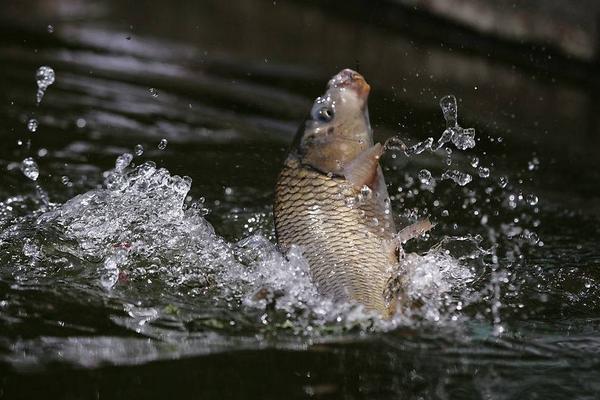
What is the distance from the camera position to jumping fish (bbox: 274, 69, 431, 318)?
3174 millimetres

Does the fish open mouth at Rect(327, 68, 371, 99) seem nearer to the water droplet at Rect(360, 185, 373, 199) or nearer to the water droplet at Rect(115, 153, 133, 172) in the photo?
the water droplet at Rect(360, 185, 373, 199)

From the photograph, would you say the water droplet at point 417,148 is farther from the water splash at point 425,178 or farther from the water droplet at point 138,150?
the water droplet at point 138,150

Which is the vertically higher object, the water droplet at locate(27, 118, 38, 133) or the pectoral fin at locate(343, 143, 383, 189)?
the water droplet at locate(27, 118, 38, 133)

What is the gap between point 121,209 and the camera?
4.27 metres

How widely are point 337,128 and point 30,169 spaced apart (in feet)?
7.66

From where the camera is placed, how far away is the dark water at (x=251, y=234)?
304 cm

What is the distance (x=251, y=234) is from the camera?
4.52m

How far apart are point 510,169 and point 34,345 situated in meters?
3.87

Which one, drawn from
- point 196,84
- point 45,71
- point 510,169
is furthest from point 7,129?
point 510,169

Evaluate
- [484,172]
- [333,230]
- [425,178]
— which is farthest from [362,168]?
[484,172]

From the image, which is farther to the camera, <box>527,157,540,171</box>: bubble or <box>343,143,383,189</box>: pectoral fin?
<box>527,157,540,171</box>: bubble

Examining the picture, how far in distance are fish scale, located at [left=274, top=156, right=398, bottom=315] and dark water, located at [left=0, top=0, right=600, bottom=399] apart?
0.09 m

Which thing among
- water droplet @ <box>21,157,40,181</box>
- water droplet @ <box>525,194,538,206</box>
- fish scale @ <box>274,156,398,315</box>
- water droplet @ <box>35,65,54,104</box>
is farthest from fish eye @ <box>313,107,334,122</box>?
water droplet @ <box>35,65,54,104</box>

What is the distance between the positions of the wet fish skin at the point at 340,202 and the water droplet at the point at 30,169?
2103 mm
